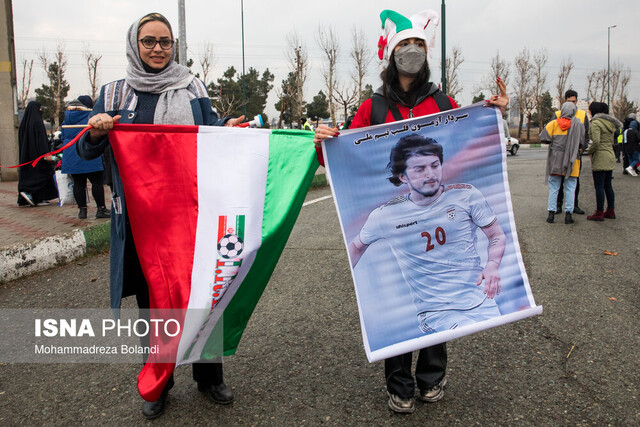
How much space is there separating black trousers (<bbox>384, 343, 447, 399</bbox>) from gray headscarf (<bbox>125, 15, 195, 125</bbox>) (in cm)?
181

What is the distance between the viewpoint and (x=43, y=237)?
238 inches

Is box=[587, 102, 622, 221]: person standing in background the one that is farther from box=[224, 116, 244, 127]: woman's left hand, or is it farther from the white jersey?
box=[224, 116, 244, 127]: woman's left hand

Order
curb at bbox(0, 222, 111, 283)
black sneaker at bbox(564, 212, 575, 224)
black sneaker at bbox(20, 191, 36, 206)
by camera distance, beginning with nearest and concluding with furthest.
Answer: curb at bbox(0, 222, 111, 283) < black sneaker at bbox(564, 212, 575, 224) < black sneaker at bbox(20, 191, 36, 206)

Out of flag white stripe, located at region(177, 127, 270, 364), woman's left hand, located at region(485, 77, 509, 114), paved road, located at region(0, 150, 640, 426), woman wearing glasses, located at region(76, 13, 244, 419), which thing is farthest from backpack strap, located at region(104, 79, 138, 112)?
woman's left hand, located at region(485, 77, 509, 114)

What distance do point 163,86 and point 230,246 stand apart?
1.03 meters

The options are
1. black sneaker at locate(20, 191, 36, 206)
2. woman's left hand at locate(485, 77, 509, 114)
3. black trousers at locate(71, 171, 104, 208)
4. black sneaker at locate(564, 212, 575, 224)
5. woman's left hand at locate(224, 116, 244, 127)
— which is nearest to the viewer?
woman's left hand at locate(485, 77, 509, 114)

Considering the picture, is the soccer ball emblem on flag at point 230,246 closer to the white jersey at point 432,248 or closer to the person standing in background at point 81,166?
the white jersey at point 432,248

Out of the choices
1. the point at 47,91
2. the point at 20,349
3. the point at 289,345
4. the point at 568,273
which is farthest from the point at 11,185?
the point at 47,91

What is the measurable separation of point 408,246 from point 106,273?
4036mm

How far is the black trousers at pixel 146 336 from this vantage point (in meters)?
2.86

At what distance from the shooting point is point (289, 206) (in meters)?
2.87

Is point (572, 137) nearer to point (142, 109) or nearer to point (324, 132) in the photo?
point (324, 132)

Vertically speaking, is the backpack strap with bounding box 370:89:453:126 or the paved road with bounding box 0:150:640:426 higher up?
the backpack strap with bounding box 370:89:453:126

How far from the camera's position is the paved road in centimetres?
279
